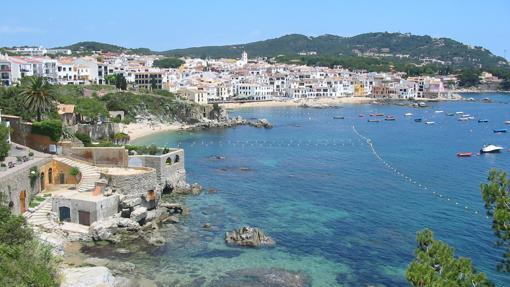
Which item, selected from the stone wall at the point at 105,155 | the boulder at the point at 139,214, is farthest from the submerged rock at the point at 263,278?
the stone wall at the point at 105,155

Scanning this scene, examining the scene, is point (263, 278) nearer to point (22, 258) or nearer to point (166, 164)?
point (22, 258)

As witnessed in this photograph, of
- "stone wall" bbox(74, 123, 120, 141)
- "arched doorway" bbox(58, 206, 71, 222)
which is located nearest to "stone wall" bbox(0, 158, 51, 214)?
"arched doorway" bbox(58, 206, 71, 222)

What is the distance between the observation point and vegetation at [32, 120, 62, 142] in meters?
37.4

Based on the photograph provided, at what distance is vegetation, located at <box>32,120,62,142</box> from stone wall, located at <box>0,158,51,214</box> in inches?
232

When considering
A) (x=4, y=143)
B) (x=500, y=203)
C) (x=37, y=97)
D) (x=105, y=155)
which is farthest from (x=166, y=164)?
(x=500, y=203)

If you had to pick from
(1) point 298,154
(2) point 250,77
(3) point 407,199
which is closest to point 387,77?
(2) point 250,77

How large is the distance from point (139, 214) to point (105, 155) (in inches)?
271

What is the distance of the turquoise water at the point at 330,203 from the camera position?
2667cm

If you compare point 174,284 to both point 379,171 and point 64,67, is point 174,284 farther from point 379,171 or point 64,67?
point 64,67

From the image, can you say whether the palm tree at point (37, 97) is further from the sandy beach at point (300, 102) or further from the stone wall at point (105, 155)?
the sandy beach at point (300, 102)

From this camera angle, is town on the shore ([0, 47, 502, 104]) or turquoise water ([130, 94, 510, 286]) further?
town on the shore ([0, 47, 502, 104])

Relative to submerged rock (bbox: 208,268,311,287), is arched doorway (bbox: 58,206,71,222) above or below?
above

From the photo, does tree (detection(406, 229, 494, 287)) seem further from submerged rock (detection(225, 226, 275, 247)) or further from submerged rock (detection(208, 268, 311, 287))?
submerged rock (detection(225, 226, 275, 247))

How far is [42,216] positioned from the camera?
29.1 m
